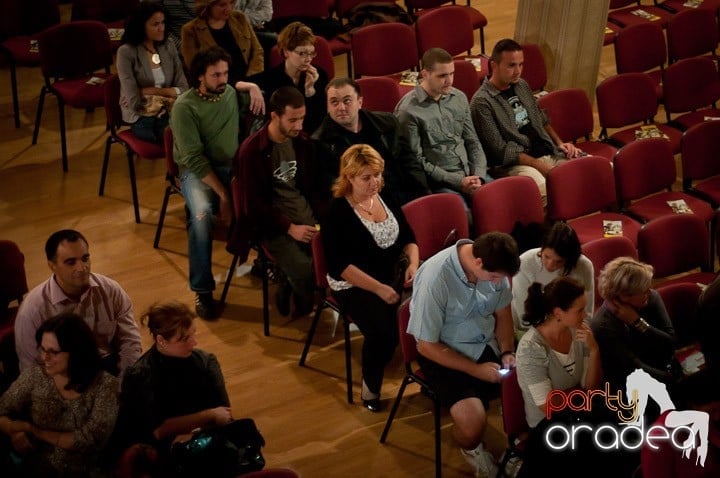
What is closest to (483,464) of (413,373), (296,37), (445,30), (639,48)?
(413,373)

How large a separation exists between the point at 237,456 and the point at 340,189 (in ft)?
4.93

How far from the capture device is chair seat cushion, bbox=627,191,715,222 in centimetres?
577

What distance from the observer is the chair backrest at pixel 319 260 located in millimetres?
4883

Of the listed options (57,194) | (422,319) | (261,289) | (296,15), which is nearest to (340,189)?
(422,319)

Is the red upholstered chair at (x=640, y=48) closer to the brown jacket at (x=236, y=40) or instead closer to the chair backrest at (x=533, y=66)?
the chair backrest at (x=533, y=66)

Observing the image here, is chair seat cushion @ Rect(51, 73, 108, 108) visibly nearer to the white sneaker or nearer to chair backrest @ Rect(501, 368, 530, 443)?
the white sneaker

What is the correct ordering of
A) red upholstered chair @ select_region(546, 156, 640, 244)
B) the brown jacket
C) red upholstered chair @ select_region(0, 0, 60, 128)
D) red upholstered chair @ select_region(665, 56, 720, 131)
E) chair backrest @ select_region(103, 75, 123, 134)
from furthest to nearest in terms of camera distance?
red upholstered chair @ select_region(0, 0, 60, 128) → red upholstered chair @ select_region(665, 56, 720, 131) → the brown jacket → chair backrest @ select_region(103, 75, 123, 134) → red upholstered chair @ select_region(546, 156, 640, 244)

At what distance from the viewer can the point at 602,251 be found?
16.0 feet

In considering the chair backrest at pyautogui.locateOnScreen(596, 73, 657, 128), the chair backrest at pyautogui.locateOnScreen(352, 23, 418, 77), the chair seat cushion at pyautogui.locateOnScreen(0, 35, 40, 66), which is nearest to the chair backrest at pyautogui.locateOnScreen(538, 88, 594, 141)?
the chair backrest at pyautogui.locateOnScreen(596, 73, 657, 128)

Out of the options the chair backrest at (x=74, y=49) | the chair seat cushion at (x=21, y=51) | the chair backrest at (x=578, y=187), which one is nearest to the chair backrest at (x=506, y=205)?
the chair backrest at (x=578, y=187)

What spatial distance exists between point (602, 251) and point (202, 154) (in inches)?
89.5

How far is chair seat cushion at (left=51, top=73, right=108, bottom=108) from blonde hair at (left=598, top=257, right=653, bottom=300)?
12.7ft

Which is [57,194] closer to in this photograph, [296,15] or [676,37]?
[296,15]

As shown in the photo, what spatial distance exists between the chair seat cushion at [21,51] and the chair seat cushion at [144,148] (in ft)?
4.48
